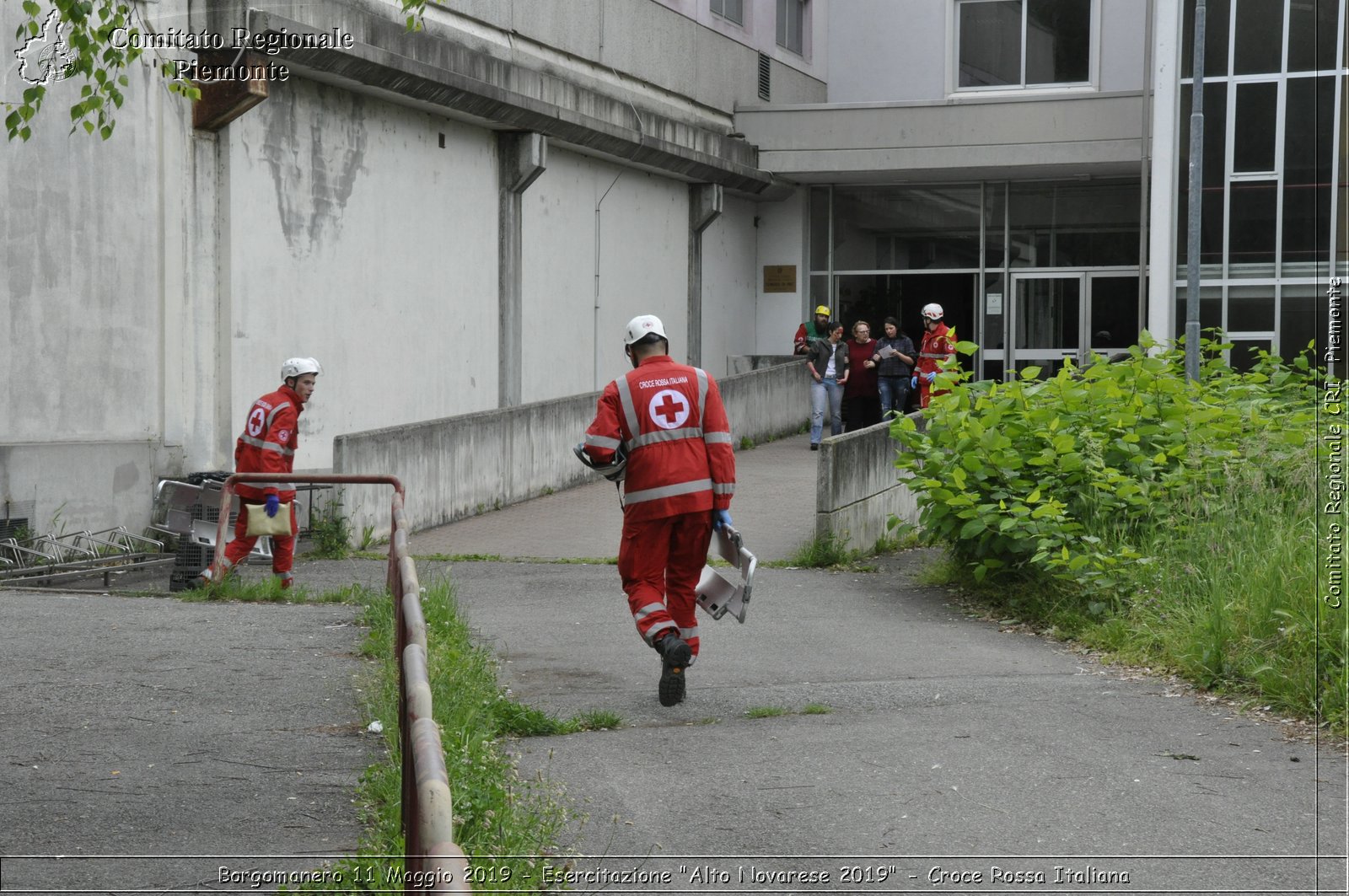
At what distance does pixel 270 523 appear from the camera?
10750mm

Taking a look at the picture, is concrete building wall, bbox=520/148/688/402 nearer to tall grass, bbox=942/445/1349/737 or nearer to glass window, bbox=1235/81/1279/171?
glass window, bbox=1235/81/1279/171

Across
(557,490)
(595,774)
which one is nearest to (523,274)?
(557,490)

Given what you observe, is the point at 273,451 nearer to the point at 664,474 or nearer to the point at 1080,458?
the point at 664,474

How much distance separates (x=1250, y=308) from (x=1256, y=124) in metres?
2.82

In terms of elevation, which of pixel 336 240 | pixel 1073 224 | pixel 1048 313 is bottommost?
pixel 1048 313

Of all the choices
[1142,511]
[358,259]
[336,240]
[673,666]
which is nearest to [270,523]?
[673,666]

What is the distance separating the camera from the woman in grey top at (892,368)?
18594 mm

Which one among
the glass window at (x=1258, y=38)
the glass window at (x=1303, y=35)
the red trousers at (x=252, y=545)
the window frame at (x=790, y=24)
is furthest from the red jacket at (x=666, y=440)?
the window frame at (x=790, y=24)

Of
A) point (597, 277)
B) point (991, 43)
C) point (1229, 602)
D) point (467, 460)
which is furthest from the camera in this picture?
point (991, 43)

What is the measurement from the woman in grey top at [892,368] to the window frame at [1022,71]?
11.1m

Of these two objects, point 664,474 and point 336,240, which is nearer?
point 664,474

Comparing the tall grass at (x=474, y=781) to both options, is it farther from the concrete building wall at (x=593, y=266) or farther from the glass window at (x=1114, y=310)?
the glass window at (x=1114, y=310)

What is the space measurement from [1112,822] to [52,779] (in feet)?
11.9

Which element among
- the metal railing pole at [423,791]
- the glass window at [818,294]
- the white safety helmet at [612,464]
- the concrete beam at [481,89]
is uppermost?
the concrete beam at [481,89]
